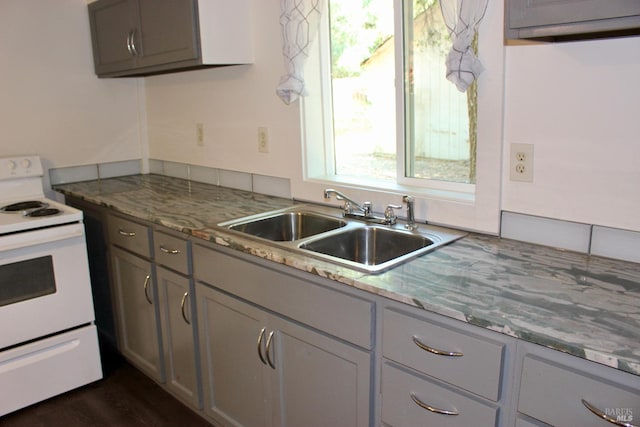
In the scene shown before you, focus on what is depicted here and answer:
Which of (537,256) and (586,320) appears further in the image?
(537,256)

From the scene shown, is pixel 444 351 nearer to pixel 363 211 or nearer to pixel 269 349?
pixel 269 349

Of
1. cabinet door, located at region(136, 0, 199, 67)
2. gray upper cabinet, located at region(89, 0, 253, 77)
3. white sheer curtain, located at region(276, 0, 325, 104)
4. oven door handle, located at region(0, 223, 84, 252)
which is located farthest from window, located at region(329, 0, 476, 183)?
oven door handle, located at region(0, 223, 84, 252)

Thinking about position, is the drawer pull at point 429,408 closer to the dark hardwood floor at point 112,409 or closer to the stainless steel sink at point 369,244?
the stainless steel sink at point 369,244

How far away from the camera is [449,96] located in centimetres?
206

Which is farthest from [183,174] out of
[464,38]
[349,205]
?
[464,38]

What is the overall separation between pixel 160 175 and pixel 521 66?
2428mm

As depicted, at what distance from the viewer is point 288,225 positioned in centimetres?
233

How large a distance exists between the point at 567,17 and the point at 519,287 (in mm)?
663

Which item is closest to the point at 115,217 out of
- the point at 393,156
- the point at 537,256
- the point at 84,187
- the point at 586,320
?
the point at 84,187

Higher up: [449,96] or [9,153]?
[449,96]

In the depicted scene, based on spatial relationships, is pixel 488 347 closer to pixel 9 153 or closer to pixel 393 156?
pixel 393 156

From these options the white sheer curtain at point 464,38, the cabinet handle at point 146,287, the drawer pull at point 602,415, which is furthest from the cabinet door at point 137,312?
the drawer pull at point 602,415

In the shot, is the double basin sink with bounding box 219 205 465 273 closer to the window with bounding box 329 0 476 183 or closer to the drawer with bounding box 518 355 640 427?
the window with bounding box 329 0 476 183

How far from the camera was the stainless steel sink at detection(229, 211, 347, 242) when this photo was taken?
2.20 metres
